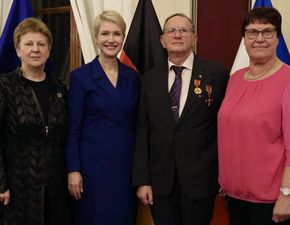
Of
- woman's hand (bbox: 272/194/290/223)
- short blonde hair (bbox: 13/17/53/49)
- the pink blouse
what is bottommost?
woman's hand (bbox: 272/194/290/223)

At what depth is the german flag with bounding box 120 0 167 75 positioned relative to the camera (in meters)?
2.79

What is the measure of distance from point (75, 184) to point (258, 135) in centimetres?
96

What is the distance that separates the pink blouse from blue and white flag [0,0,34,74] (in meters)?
1.56

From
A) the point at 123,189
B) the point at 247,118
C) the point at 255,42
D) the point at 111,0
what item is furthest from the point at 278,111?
the point at 111,0

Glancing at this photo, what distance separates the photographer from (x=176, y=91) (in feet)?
6.95

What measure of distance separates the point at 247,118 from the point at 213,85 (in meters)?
0.35

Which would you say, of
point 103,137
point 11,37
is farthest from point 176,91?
point 11,37

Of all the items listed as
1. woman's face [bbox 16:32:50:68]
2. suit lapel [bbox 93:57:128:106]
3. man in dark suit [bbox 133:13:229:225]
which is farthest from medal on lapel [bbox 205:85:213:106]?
woman's face [bbox 16:32:50:68]

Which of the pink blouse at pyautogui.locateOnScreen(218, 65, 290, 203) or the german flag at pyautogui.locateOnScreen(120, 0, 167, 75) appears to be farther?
the german flag at pyautogui.locateOnScreen(120, 0, 167, 75)

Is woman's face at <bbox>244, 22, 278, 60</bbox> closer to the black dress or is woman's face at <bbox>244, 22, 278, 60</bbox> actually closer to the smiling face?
the smiling face

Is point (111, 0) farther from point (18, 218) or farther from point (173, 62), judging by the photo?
point (18, 218)

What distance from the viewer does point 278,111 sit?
1.76 meters

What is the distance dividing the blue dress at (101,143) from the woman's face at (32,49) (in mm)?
198

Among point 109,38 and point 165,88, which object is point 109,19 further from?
point 165,88
